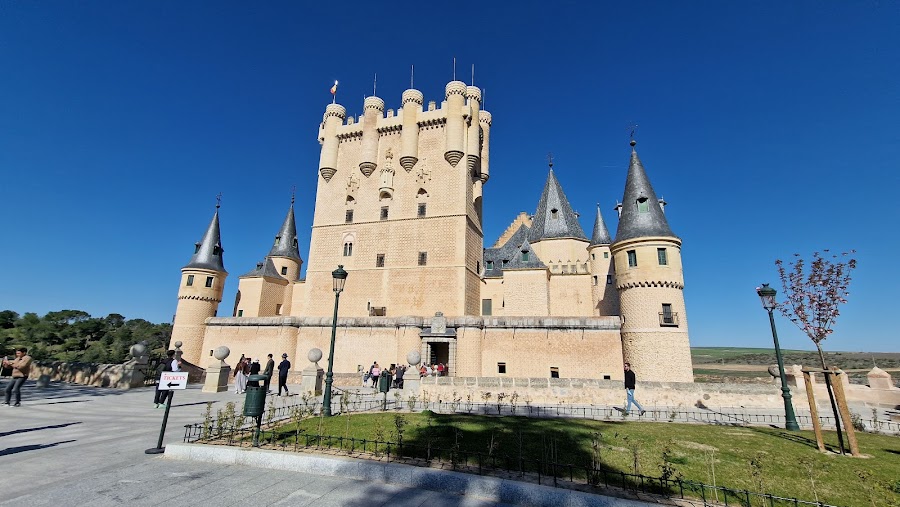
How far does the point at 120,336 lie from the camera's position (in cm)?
5178

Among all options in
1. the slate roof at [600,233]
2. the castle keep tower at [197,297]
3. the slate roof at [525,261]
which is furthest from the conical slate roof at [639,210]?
the castle keep tower at [197,297]

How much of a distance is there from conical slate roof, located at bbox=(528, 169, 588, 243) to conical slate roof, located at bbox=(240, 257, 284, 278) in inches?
897

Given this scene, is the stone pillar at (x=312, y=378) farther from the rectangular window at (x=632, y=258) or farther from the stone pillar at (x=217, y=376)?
the rectangular window at (x=632, y=258)

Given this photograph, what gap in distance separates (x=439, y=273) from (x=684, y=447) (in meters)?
21.9

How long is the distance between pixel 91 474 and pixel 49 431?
4.30m

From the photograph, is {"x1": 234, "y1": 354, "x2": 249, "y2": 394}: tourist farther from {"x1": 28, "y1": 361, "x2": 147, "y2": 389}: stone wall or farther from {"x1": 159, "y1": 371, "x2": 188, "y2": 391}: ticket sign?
{"x1": 159, "y1": 371, "x2": 188, "y2": 391}: ticket sign

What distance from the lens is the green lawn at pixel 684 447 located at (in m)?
5.35

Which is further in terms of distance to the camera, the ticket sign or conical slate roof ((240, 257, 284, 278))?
conical slate roof ((240, 257, 284, 278))

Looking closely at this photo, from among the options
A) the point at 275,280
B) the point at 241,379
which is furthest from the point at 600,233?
the point at 275,280

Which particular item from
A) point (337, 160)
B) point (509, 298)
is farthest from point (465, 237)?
point (337, 160)

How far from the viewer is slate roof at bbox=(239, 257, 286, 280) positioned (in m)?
33.0

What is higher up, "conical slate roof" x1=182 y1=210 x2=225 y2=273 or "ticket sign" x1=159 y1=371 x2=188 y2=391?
"conical slate roof" x1=182 y1=210 x2=225 y2=273

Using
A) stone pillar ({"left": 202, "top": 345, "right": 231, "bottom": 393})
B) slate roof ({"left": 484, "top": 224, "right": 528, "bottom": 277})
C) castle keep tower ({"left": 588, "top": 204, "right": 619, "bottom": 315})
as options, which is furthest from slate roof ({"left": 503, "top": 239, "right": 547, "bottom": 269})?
stone pillar ({"left": 202, "top": 345, "right": 231, "bottom": 393})

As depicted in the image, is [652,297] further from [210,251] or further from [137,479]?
[210,251]
